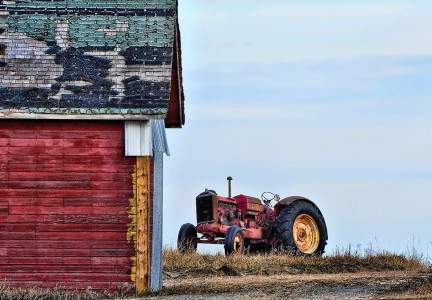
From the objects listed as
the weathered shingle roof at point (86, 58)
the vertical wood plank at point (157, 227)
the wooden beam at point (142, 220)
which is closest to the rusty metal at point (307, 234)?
the vertical wood plank at point (157, 227)

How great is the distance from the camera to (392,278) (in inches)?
866

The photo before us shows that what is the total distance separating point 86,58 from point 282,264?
7.20 m

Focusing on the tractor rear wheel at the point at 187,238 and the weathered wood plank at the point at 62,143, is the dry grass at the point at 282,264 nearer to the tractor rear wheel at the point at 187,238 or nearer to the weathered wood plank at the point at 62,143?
the tractor rear wheel at the point at 187,238

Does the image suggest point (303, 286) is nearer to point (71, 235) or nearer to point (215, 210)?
point (71, 235)

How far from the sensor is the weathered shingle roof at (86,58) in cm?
1947

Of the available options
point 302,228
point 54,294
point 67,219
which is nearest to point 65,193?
point 67,219

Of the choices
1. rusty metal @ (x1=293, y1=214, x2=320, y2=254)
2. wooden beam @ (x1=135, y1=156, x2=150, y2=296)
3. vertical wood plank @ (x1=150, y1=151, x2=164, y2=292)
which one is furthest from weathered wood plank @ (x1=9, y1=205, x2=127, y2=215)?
rusty metal @ (x1=293, y1=214, x2=320, y2=254)

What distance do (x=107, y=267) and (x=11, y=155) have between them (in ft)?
8.90

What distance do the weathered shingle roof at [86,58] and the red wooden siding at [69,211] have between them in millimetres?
560

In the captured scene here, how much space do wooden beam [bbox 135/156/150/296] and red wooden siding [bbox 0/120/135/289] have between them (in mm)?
164

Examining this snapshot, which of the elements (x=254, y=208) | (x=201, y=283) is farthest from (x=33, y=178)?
(x=254, y=208)

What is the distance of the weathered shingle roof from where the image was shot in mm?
19469

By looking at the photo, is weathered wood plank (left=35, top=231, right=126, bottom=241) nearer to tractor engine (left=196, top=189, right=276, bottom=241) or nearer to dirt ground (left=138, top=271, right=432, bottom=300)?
dirt ground (left=138, top=271, right=432, bottom=300)

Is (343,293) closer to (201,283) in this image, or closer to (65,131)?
(201,283)
